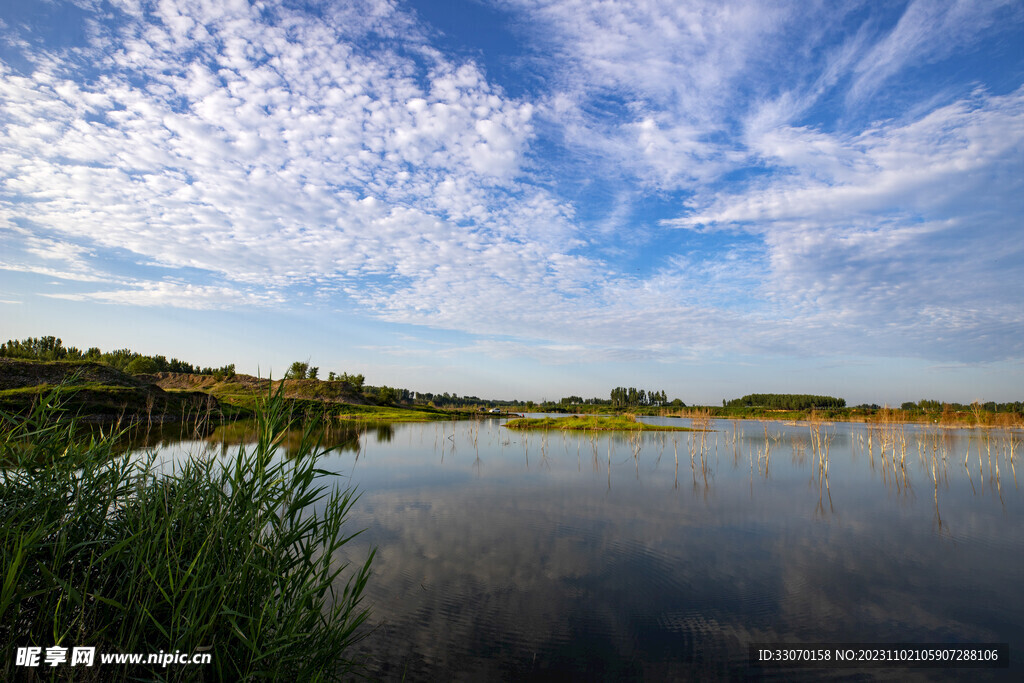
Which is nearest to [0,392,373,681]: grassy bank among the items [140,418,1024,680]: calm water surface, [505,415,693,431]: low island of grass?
[140,418,1024,680]: calm water surface

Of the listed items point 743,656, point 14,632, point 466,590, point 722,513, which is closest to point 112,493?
point 14,632

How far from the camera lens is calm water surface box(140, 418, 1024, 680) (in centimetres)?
606

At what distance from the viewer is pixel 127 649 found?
3.48 m

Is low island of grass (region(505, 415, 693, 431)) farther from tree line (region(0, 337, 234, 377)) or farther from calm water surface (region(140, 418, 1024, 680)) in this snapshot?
tree line (region(0, 337, 234, 377))

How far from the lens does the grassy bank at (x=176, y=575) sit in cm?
341

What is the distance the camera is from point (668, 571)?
9031mm

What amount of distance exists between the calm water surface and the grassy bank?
2.43 meters

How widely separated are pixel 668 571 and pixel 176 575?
839 centimetres

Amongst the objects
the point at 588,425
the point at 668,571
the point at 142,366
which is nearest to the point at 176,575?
the point at 668,571

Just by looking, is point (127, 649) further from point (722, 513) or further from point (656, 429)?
point (656, 429)

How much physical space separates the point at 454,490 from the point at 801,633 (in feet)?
37.4

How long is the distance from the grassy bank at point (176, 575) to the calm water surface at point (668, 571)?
2.43 metres

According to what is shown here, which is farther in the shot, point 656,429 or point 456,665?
point 656,429

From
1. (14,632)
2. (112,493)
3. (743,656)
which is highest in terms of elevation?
(112,493)
